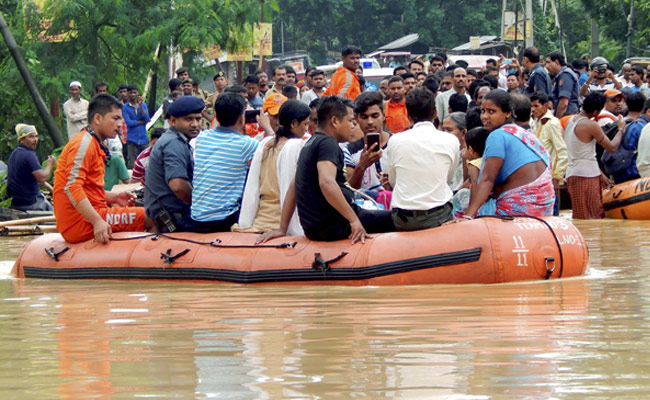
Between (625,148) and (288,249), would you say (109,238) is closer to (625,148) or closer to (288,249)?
(288,249)

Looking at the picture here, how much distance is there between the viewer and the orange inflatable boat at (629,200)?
1212cm

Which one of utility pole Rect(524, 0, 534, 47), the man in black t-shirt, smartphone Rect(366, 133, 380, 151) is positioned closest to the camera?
the man in black t-shirt

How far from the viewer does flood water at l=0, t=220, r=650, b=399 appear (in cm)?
412

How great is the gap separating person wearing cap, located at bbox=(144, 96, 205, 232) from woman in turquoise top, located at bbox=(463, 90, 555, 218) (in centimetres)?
230

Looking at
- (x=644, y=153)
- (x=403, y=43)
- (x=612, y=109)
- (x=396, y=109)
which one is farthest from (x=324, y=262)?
(x=403, y=43)

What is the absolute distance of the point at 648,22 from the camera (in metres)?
29.1

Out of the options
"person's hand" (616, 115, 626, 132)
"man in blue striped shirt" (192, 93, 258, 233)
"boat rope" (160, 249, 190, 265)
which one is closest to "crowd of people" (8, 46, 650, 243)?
"man in blue striped shirt" (192, 93, 258, 233)

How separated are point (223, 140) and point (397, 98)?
5.16 metres

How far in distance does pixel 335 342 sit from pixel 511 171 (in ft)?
10.2

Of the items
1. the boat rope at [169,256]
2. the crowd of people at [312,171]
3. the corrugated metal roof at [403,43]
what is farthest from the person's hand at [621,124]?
the corrugated metal roof at [403,43]

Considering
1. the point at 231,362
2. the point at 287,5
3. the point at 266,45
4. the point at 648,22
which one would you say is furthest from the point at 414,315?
the point at 287,5

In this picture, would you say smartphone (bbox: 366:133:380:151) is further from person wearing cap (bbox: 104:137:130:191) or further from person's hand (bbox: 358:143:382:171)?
person wearing cap (bbox: 104:137:130:191)

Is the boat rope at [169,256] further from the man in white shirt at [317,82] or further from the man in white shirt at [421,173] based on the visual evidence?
the man in white shirt at [317,82]

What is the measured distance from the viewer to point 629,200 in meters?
12.3
